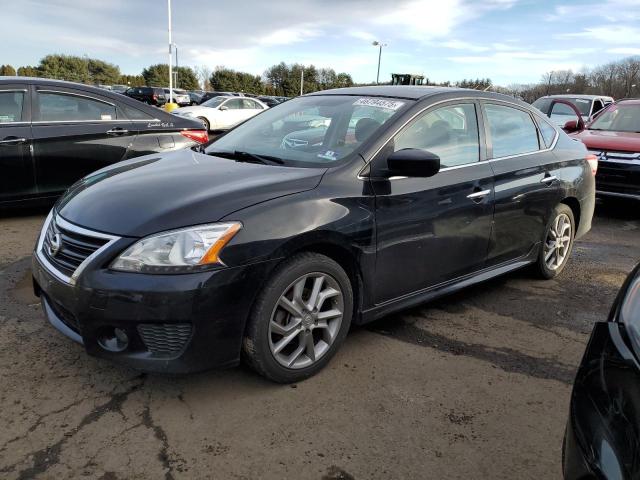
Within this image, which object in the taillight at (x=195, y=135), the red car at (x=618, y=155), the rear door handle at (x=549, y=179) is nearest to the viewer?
the rear door handle at (x=549, y=179)

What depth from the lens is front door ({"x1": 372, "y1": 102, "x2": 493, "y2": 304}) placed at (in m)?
3.12

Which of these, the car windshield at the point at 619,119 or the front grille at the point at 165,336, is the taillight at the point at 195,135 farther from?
the car windshield at the point at 619,119

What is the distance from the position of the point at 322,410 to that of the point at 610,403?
1.49 metres

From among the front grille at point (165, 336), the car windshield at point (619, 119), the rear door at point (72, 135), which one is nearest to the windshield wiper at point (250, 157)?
the front grille at point (165, 336)

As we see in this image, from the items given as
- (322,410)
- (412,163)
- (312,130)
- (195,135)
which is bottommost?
(322,410)

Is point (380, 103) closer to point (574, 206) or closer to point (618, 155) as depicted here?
point (574, 206)

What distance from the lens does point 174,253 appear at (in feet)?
7.99

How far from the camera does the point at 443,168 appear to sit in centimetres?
345

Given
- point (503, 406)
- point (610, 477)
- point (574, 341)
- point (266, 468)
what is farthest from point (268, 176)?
point (574, 341)

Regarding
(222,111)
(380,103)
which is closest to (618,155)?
(380,103)

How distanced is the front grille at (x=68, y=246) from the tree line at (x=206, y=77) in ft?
231

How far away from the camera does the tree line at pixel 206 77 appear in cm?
7194

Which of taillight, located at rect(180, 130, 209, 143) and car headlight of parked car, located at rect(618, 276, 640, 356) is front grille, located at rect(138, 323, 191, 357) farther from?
taillight, located at rect(180, 130, 209, 143)

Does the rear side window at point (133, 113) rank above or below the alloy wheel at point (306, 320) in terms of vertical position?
above
